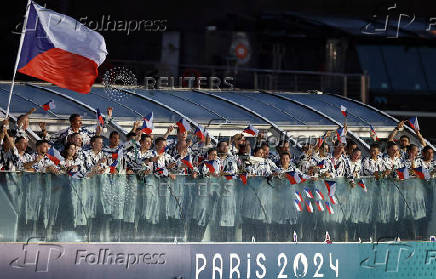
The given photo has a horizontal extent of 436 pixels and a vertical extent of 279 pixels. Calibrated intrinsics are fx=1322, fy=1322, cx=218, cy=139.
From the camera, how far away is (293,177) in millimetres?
18781

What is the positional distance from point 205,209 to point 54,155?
7.87ft

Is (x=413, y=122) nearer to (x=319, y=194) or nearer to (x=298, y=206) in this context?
(x=319, y=194)

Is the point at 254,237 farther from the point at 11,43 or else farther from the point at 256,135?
the point at 11,43

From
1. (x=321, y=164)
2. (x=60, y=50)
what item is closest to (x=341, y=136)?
(x=321, y=164)

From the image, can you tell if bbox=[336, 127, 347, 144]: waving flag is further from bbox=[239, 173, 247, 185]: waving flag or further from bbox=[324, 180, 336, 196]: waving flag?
bbox=[239, 173, 247, 185]: waving flag

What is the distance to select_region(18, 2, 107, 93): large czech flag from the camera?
735 inches

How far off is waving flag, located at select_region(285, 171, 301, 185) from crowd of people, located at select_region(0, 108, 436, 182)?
87 mm

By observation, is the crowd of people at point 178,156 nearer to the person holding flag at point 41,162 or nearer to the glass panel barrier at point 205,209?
the person holding flag at point 41,162

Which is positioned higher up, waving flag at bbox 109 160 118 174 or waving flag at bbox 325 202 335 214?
waving flag at bbox 109 160 118 174

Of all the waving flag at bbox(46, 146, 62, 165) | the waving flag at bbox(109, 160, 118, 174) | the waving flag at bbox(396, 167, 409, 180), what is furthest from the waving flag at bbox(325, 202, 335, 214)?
the waving flag at bbox(46, 146, 62, 165)

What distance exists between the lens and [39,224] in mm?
16625

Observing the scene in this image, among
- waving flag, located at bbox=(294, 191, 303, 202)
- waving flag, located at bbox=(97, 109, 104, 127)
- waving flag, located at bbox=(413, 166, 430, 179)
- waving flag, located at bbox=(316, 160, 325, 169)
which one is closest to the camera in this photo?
waving flag, located at bbox=(294, 191, 303, 202)

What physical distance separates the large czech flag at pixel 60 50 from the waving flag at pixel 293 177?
3.07 m

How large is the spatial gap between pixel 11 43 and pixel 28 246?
58.0 ft
